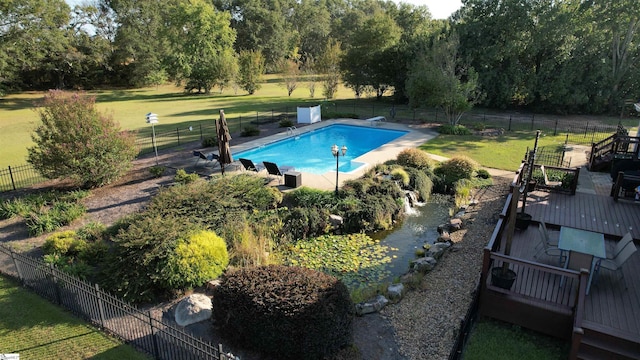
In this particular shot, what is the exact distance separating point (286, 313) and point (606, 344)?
461cm

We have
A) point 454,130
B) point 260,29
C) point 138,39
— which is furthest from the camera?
point 260,29

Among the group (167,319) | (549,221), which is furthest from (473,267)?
(167,319)

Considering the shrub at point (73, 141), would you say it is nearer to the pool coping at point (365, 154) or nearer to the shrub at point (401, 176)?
the pool coping at point (365, 154)

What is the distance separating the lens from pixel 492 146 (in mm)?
20297

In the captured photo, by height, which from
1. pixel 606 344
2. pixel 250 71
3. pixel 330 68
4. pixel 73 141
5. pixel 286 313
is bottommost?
pixel 606 344

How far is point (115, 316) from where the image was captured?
689cm

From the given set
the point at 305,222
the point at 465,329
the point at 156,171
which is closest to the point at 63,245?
the point at 305,222

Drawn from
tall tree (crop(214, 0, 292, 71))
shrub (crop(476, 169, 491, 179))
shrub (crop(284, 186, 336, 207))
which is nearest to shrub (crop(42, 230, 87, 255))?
shrub (crop(284, 186, 336, 207))

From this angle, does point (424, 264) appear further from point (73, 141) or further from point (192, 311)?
point (73, 141)

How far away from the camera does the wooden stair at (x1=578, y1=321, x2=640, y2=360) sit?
529 cm

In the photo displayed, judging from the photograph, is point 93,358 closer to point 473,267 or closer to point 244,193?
point 244,193

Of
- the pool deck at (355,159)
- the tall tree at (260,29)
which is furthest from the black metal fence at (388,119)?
the tall tree at (260,29)

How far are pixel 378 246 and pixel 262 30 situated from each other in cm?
5839

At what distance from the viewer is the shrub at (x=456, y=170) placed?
586 inches
